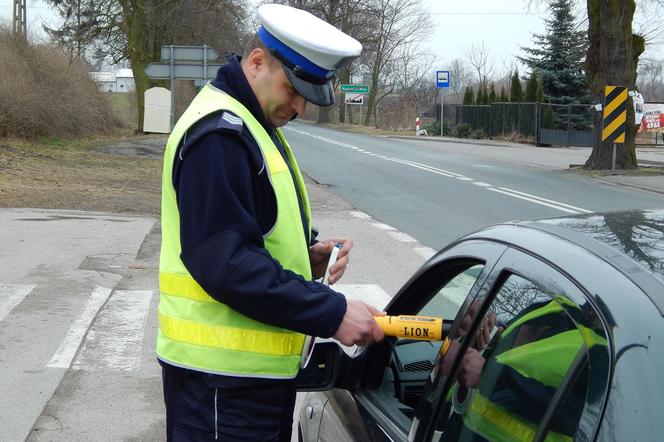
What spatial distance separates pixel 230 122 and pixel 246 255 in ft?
1.14

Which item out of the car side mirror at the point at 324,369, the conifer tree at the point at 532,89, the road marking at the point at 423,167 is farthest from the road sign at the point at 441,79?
the car side mirror at the point at 324,369

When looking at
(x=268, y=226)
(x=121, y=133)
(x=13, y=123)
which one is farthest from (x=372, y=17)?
(x=268, y=226)

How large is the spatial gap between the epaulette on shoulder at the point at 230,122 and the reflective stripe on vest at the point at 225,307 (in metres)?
0.02

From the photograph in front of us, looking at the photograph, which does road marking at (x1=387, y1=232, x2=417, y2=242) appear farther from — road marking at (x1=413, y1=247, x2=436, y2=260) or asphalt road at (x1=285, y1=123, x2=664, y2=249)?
road marking at (x1=413, y1=247, x2=436, y2=260)

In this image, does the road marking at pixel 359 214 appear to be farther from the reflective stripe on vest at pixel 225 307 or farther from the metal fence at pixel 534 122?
the metal fence at pixel 534 122

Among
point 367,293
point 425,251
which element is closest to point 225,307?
point 367,293

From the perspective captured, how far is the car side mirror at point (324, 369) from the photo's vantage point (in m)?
2.66

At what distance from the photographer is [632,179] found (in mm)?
18938

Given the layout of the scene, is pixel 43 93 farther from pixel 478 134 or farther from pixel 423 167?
pixel 478 134

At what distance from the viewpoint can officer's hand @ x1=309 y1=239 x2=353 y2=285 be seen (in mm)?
2650

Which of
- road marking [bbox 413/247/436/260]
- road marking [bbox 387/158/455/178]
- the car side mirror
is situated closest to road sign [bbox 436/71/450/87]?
road marking [bbox 387/158/455/178]

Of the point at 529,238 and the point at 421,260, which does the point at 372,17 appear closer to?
the point at 421,260

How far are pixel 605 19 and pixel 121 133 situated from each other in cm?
2241

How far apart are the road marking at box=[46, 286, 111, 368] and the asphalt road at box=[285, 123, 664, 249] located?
3944 millimetres
